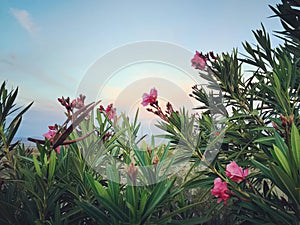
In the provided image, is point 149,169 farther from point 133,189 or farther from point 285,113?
point 285,113

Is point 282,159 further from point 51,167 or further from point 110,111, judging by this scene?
point 110,111

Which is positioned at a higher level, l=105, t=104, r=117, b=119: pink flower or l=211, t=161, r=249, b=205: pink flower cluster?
l=105, t=104, r=117, b=119: pink flower

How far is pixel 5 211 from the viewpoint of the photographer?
3.53ft

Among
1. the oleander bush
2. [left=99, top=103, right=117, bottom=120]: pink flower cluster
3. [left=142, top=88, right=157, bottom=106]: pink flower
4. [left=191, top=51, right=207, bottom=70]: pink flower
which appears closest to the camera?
the oleander bush

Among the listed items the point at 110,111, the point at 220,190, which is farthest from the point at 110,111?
the point at 220,190

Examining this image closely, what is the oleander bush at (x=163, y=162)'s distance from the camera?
915mm

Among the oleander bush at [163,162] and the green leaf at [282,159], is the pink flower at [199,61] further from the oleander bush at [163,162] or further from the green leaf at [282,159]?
the green leaf at [282,159]

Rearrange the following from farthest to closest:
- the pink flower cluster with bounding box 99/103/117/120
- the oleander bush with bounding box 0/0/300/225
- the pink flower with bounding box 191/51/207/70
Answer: the pink flower with bounding box 191/51/207/70, the pink flower cluster with bounding box 99/103/117/120, the oleander bush with bounding box 0/0/300/225

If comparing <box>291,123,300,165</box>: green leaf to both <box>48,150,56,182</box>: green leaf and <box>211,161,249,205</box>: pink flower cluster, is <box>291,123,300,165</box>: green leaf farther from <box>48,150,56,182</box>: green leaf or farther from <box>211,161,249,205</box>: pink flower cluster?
<box>48,150,56,182</box>: green leaf

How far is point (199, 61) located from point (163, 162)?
115cm

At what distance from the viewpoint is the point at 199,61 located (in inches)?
82.2

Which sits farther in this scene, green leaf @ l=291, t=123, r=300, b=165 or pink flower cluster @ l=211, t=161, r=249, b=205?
pink flower cluster @ l=211, t=161, r=249, b=205

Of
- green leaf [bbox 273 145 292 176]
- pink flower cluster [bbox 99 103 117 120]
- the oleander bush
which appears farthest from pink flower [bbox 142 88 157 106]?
green leaf [bbox 273 145 292 176]

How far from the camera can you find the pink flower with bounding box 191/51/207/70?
2059mm
